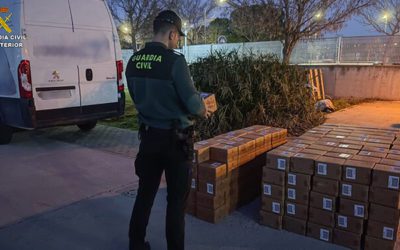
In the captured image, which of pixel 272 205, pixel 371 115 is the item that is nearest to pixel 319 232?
pixel 272 205

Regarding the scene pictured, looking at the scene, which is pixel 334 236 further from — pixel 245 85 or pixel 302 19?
pixel 302 19

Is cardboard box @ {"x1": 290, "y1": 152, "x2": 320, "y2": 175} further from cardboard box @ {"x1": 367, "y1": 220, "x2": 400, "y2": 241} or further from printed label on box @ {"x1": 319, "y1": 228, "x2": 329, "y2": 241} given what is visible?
cardboard box @ {"x1": 367, "y1": 220, "x2": 400, "y2": 241}

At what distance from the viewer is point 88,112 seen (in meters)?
6.35

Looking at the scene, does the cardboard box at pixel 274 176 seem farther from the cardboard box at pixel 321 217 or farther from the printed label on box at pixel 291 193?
the cardboard box at pixel 321 217

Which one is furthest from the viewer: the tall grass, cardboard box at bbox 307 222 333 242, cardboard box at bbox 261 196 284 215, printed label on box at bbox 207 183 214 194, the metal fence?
the metal fence

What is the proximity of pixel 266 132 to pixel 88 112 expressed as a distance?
11.9ft

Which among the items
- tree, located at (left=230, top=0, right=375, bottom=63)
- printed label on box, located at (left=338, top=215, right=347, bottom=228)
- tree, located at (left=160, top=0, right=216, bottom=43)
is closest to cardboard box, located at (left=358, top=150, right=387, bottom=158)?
printed label on box, located at (left=338, top=215, right=347, bottom=228)

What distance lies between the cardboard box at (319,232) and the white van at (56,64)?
4.48 m

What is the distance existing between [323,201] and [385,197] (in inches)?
18.8

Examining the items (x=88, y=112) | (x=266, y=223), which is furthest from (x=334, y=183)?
(x=88, y=112)

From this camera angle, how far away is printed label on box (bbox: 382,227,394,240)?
8.92 feet

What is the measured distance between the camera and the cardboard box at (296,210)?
3072mm

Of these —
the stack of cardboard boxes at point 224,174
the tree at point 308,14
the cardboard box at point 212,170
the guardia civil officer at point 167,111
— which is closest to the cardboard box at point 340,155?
the stack of cardboard boxes at point 224,174

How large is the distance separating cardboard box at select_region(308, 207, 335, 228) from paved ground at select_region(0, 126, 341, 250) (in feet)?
0.55
